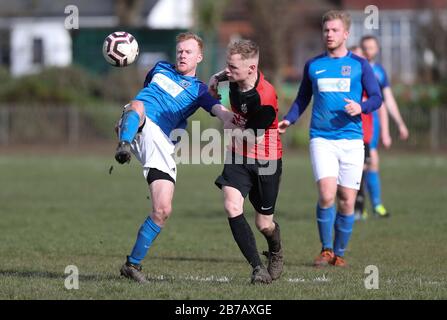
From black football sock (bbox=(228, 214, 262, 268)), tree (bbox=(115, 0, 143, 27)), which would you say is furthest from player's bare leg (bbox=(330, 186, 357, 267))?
tree (bbox=(115, 0, 143, 27))

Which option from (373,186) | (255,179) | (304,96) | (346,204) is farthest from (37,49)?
(255,179)

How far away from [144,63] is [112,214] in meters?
27.4

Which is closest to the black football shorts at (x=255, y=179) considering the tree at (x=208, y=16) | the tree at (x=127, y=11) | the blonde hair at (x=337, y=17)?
the blonde hair at (x=337, y=17)

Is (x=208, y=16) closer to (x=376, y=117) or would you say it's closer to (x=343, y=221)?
(x=376, y=117)

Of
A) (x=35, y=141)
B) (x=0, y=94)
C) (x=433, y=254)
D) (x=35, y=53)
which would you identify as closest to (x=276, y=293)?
(x=433, y=254)

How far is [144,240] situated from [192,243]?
3.57 m

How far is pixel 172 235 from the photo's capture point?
12.5m

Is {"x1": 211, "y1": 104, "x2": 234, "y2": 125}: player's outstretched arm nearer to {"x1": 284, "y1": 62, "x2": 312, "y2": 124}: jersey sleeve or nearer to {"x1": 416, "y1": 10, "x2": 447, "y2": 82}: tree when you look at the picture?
{"x1": 284, "y1": 62, "x2": 312, "y2": 124}: jersey sleeve

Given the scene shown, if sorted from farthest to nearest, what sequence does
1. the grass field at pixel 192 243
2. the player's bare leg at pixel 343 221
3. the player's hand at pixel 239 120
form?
the player's bare leg at pixel 343 221, the player's hand at pixel 239 120, the grass field at pixel 192 243

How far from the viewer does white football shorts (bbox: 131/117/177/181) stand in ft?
26.7

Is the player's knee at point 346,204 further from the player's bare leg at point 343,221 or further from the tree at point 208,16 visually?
the tree at point 208,16

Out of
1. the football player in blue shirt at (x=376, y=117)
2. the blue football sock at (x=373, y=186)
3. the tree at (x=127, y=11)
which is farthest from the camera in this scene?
the tree at (x=127, y=11)

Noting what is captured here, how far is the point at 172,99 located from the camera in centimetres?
830

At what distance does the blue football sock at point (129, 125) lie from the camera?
25.2 ft
